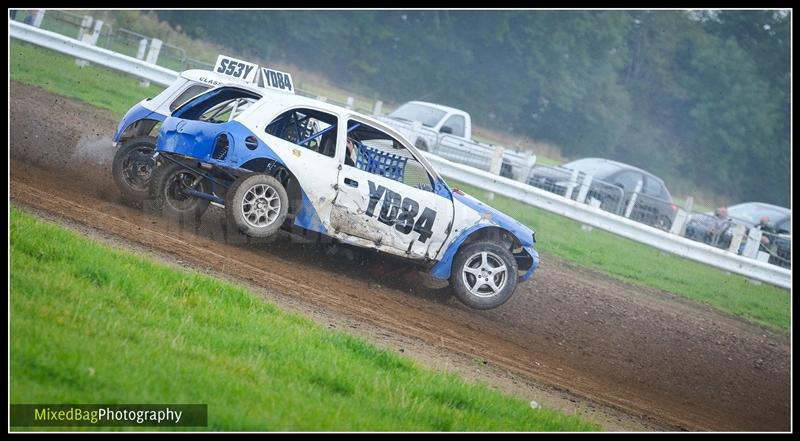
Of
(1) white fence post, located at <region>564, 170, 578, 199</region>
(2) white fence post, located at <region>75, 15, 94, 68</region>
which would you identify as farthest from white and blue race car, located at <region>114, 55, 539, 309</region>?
(2) white fence post, located at <region>75, 15, 94, 68</region>

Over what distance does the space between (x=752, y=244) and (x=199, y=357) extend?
16995 millimetres

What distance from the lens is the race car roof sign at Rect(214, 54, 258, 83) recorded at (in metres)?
10.9

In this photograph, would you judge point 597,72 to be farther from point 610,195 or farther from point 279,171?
point 279,171

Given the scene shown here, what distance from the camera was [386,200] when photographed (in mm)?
10383

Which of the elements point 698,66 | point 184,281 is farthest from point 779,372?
point 698,66

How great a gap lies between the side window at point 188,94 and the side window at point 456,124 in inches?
535

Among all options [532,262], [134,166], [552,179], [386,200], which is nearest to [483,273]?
[532,262]

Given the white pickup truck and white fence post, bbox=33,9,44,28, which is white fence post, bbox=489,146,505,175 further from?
white fence post, bbox=33,9,44,28

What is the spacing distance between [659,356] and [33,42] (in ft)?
50.7

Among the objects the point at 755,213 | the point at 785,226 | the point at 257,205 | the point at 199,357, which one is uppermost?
the point at 755,213

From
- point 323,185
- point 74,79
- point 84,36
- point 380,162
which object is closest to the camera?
point 323,185
